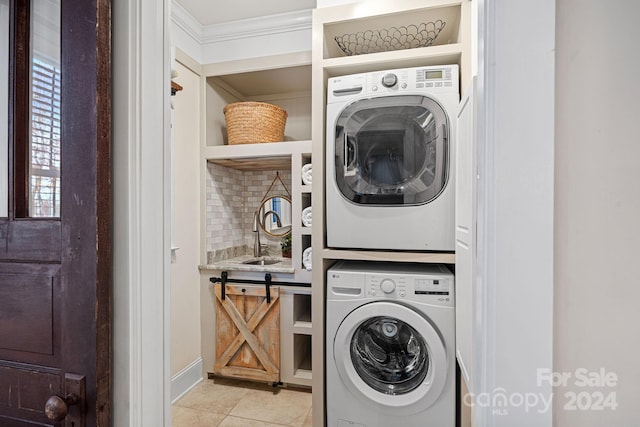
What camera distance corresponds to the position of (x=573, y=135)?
0.65 metres

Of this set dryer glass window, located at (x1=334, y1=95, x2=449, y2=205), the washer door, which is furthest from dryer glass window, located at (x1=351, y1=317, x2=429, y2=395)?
dryer glass window, located at (x1=334, y1=95, x2=449, y2=205)

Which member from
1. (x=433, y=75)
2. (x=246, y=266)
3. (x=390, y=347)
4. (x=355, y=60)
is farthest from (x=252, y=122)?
(x=390, y=347)

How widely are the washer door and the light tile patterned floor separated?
0.56m

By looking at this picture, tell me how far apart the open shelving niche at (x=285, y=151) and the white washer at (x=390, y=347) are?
1.74ft

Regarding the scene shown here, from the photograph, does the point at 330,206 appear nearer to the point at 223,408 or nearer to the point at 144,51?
the point at 144,51

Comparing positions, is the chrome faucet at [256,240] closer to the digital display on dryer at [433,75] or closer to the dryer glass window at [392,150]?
the dryer glass window at [392,150]

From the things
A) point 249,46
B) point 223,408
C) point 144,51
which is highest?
point 249,46

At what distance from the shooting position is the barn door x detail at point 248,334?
2.35 meters

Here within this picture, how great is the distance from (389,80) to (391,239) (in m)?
0.85

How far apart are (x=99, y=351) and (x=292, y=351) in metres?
1.80

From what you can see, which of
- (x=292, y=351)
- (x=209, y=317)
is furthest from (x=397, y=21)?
(x=209, y=317)

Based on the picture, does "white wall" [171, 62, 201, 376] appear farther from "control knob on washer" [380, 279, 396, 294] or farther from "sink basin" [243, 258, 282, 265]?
"control knob on washer" [380, 279, 396, 294]

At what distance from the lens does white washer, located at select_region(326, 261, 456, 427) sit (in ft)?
5.36

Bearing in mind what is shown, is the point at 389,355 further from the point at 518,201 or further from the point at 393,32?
the point at 393,32
